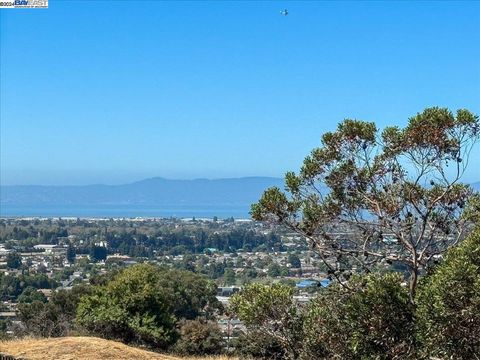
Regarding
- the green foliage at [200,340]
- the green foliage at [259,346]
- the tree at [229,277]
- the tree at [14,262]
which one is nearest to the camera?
the green foliage at [259,346]

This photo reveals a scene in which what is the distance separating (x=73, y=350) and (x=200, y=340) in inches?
335

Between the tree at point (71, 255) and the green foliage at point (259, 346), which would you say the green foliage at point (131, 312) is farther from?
the tree at point (71, 255)

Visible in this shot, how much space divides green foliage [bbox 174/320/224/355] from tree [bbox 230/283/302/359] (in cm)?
1174

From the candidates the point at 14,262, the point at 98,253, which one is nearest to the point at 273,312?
the point at 14,262

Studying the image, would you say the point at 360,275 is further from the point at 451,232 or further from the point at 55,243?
the point at 55,243

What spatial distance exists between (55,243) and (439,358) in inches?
4057

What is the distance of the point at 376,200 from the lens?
10.4m

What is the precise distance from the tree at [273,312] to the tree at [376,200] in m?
0.85

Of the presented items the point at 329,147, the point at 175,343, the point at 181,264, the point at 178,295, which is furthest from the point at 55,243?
the point at 329,147

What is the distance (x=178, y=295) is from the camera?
2917 cm

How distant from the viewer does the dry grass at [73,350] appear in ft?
45.7

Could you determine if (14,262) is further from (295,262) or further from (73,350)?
(73,350)

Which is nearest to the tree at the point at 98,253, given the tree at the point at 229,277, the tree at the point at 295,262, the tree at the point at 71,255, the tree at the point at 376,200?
the tree at the point at 71,255

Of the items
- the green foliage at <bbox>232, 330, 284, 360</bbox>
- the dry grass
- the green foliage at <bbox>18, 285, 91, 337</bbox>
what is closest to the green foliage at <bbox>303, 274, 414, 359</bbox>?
the green foliage at <bbox>232, 330, 284, 360</bbox>
